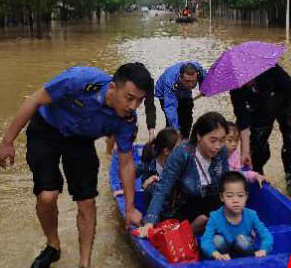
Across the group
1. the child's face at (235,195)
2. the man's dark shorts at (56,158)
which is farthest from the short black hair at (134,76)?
the child's face at (235,195)

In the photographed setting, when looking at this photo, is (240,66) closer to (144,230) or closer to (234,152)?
(234,152)

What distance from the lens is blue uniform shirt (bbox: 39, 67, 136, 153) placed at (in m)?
3.12

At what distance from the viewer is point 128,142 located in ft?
10.9

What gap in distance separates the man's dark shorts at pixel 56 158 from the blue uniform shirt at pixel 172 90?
179 centimetres

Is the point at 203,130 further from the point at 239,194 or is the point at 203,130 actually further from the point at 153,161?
the point at 153,161

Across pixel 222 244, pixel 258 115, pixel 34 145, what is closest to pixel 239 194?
pixel 222 244

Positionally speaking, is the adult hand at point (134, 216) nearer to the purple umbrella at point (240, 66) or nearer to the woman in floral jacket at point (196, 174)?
the woman in floral jacket at point (196, 174)

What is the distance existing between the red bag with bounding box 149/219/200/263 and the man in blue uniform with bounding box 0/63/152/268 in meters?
0.17

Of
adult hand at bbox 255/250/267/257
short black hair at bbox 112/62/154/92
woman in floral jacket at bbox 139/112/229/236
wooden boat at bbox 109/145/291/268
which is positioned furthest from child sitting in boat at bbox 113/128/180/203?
short black hair at bbox 112/62/154/92

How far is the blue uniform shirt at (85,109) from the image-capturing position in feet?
10.2

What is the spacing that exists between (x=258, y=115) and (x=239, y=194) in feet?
5.45

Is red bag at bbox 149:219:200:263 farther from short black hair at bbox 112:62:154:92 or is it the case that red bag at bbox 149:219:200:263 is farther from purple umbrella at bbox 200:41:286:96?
purple umbrella at bbox 200:41:286:96

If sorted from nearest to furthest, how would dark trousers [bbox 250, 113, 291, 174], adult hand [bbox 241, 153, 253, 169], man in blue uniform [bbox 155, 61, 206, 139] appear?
adult hand [bbox 241, 153, 253, 169], dark trousers [bbox 250, 113, 291, 174], man in blue uniform [bbox 155, 61, 206, 139]

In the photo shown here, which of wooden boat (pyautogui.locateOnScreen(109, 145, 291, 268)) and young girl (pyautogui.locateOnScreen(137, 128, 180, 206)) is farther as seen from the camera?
young girl (pyautogui.locateOnScreen(137, 128, 180, 206))
